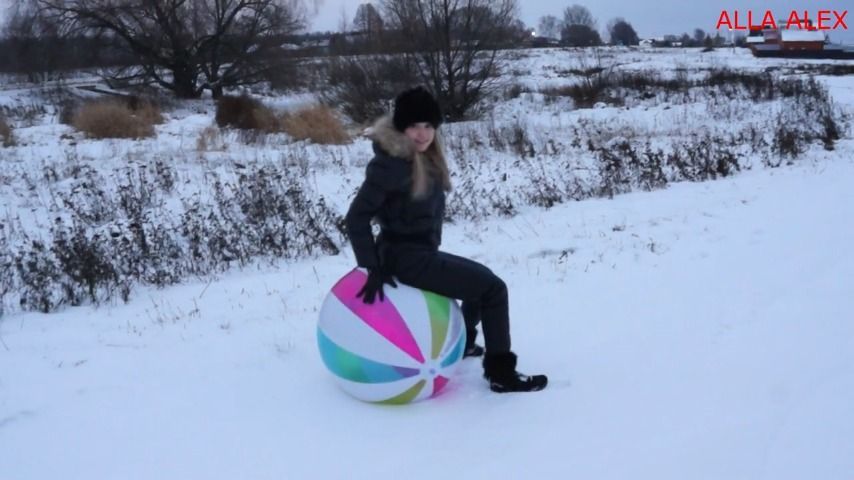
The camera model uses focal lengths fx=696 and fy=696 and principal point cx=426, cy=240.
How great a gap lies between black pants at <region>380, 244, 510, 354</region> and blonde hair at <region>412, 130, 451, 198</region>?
13.0 inches

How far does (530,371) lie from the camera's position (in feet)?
13.9

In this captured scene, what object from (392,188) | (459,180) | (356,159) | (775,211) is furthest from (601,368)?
(356,159)

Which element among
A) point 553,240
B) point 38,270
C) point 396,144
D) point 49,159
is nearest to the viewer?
point 396,144

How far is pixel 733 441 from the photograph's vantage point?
3.31 metres

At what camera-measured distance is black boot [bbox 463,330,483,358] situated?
4395 mm

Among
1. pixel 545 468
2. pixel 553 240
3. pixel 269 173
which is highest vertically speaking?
pixel 269 173

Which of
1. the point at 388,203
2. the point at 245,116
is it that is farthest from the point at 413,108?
the point at 245,116

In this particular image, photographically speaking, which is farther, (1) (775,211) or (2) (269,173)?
(2) (269,173)

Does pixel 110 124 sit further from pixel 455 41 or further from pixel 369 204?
pixel 369 204

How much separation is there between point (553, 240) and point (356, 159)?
648cm

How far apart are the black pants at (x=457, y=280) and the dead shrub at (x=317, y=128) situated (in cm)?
1168

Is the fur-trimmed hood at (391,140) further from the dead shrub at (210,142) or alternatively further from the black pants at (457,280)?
the dead shrub at (210,142)

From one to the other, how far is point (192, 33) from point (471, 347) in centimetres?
2972

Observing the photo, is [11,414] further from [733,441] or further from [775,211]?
[775,211]
